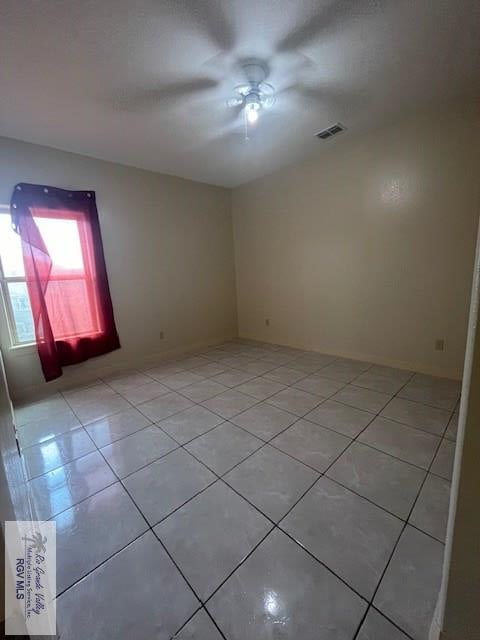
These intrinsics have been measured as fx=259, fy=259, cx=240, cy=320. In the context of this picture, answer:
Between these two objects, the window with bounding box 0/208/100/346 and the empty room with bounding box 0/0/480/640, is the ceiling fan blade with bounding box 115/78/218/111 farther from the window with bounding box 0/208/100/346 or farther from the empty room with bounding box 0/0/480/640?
the window with bounding box 0/208/100/346

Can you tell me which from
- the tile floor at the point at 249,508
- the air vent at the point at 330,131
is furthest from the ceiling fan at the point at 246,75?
the tile floor at the point at 249,508

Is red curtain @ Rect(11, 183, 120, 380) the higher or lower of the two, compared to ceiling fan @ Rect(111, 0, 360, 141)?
lower

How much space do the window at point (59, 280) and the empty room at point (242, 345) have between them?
0.02 m

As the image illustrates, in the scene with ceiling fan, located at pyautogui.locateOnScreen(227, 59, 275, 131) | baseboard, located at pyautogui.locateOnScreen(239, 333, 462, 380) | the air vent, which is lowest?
baseboard, located at pyautogui.locateOnScreen(239, 333, 462, 380)

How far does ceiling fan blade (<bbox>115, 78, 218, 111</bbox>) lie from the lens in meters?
1.85

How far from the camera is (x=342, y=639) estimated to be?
2.62ft

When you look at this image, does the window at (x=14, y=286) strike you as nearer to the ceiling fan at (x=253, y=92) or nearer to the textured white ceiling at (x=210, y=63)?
the textured white ceiling at (x=210, y=63)

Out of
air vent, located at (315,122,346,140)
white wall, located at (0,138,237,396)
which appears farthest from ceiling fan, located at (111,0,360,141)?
white wall, located at (0,138,237,396)

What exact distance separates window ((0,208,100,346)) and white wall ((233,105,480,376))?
243 centimetres

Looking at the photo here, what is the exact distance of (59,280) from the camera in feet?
8.98

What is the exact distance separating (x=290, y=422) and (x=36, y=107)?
3109mm

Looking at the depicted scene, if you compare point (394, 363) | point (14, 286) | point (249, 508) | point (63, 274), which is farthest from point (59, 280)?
point (394, 363)

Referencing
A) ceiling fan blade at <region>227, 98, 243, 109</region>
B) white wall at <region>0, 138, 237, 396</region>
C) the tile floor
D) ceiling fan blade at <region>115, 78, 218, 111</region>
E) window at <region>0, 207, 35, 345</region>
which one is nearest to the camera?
the tile floor

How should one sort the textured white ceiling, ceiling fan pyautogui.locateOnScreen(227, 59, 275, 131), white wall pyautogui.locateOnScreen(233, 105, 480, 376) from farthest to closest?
white wall pyautogui.locateOnScreen(233, 105, 480, 376)
ceiling fan pyautogui.locateOnScreen(227, 59, 275, 131)
the textured white ceiling
